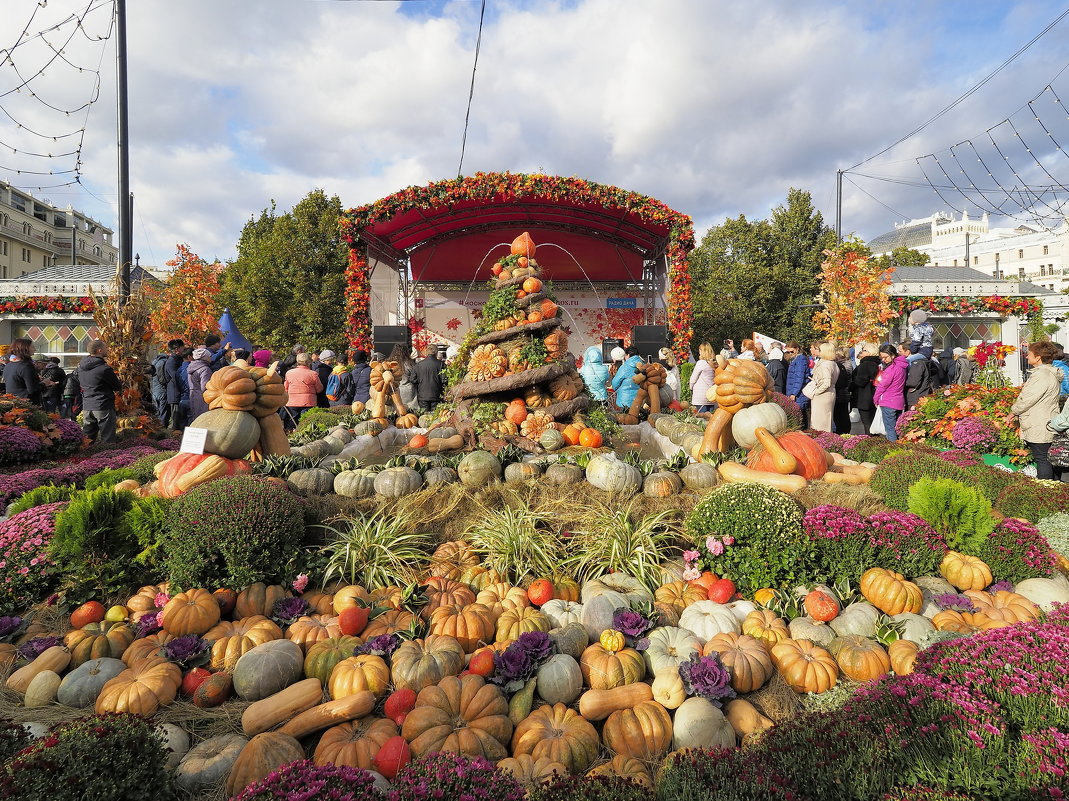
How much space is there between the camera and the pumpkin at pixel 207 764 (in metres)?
2.11

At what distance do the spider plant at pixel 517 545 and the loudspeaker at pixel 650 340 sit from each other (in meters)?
11.0

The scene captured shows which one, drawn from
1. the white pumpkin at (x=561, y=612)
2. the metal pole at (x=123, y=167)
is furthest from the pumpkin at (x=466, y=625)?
the metal pole at (x=123, y=167)

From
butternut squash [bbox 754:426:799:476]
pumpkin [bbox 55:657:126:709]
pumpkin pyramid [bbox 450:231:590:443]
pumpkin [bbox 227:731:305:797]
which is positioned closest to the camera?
pumpkin [bbox 227:731:305:797]

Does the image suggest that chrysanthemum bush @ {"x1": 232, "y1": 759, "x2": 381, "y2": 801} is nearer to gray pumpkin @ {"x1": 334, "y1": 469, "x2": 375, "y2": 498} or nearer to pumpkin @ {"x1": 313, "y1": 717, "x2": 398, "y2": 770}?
pumpkin @ {"x1": 313, "y1": 717, "x2": 398, "y2": 770}

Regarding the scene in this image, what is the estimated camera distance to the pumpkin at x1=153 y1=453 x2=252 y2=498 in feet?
13.5

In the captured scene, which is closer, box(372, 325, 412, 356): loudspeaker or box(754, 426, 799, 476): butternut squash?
box(754, 426, 799, 476): butternut squash

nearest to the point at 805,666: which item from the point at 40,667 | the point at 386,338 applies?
the point at 40,667

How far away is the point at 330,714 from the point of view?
2.43 metres

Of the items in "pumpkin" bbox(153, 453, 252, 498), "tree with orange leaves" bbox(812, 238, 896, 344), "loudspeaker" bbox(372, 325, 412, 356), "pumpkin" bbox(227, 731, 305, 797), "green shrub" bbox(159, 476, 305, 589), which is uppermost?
"tree with orange leaves" bbox(812, 238, 896, 344)

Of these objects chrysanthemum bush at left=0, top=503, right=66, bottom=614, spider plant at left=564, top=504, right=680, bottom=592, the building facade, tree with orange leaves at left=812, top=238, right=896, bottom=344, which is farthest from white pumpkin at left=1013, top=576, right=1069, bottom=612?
the building facade

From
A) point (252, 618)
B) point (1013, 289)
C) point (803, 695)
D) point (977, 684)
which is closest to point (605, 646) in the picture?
point (803, 695)

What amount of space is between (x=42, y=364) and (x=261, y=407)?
29.0 ft

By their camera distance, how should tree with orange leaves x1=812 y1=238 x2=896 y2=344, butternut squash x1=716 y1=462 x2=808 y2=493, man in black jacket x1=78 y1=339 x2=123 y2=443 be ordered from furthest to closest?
1. tree with orange leaves x1=812 y1=238 x2=896 y2=344
2. man in black jacket x1=78 y1=339 x2=123 y2=443
3. butternut squash x1=716 y1=462 x2=808 y2=493

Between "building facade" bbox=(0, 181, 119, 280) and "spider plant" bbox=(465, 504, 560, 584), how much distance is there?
38.1 meters
